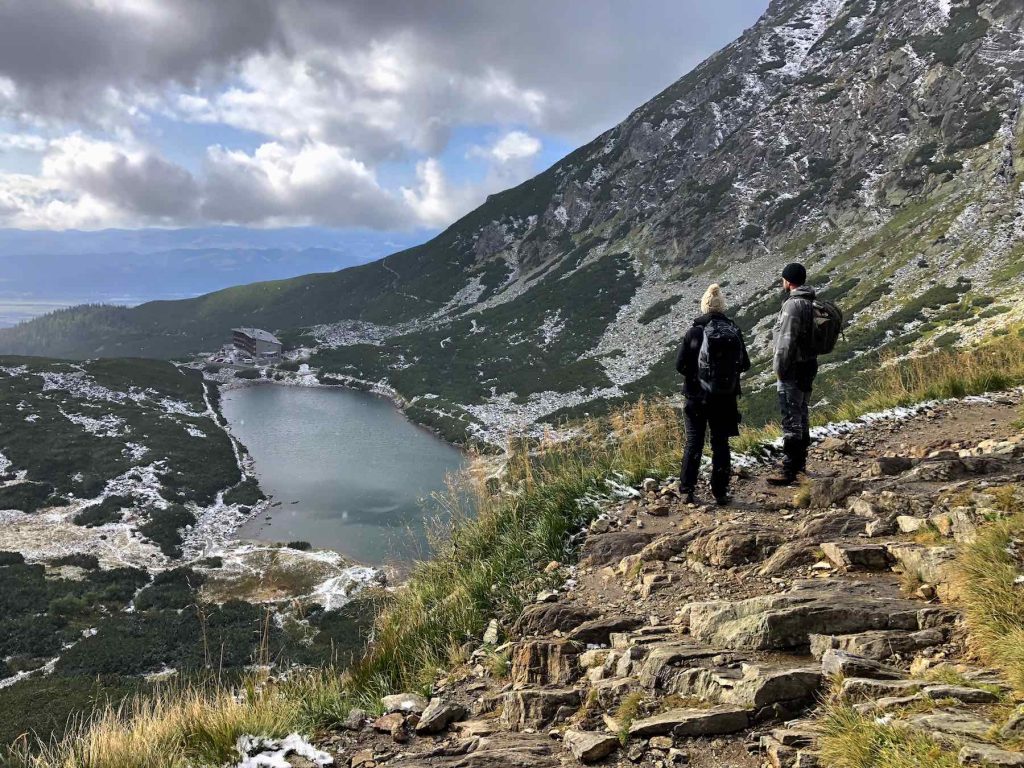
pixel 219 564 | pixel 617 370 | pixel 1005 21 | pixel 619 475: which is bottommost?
pixel 219 564

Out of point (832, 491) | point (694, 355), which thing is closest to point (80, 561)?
point (694, 355)

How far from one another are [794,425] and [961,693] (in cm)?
472

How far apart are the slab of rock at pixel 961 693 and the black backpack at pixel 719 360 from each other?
3959 millimetres

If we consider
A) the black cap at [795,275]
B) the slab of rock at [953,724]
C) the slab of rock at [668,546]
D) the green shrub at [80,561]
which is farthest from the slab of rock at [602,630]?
the green shrub at [80,561]

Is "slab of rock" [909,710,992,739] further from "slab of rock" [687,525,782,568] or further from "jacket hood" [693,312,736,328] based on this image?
"jacket hood" [693,312,736,328]

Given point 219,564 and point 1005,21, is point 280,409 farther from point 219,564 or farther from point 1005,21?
point 1005,21

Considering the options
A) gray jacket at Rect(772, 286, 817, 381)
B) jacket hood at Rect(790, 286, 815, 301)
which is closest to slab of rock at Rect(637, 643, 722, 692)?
gray jacket at Rect(772, 286, 817, 381)

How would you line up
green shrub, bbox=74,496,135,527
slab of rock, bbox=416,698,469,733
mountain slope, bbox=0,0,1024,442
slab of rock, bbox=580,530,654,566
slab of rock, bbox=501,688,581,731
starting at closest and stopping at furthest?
slab of rock, bbox=501,688,581,731 < slab of rock, bbox=416,698,469,733 < slab of rock, bbox=580,530,654,566 < green shrub, bbox=74,496,135,527 < mountain slope, bbox=0,0,1024,442

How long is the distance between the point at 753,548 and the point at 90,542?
4470cm

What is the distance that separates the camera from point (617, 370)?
210 feet

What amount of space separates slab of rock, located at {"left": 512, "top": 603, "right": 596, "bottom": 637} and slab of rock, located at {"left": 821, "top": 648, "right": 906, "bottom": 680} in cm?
204

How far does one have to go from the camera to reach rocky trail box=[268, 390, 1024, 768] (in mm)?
2877

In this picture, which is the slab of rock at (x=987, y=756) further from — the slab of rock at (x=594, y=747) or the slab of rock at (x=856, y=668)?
the slab of rock at (x=594, y=747)

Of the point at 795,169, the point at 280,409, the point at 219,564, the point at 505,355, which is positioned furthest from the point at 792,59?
the point at 219,564
